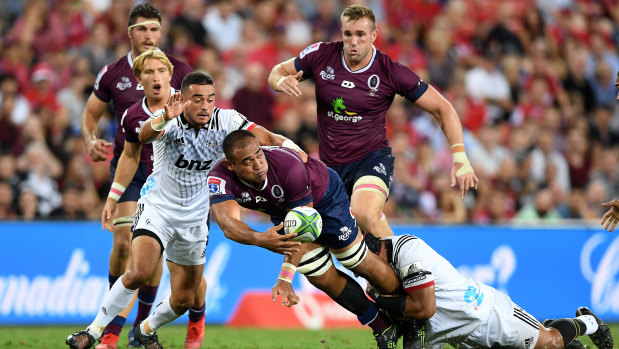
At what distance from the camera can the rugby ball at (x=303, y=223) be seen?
22.1 feet

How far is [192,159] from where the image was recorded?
7.95 meters

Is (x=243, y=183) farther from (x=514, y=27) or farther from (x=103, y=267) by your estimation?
(x=514, y=27)

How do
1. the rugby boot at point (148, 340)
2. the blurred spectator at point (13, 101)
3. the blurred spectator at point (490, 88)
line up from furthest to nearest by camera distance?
the blurred spectator at point (490, 88) < the blurred spectator at point (13, 101) < the rugby boot at point (148, 340)

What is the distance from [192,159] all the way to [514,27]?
38.0 ft

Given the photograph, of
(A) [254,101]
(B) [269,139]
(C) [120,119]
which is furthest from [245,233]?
(A) [254,101]

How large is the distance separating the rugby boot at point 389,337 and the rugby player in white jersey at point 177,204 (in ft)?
5.52

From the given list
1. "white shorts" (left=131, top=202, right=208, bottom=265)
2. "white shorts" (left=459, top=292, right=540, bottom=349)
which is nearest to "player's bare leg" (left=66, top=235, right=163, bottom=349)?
"white shorts" (left=131, top=202, right=208, bottom=265)

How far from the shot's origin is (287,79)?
8.41m

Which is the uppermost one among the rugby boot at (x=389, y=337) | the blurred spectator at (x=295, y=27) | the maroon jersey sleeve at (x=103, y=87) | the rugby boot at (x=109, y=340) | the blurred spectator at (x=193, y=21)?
the blurred spectator at (x=295, y=27)

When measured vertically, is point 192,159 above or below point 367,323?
above

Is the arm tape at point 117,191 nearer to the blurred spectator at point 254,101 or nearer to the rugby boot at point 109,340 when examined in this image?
the rugby boot at point 109,340

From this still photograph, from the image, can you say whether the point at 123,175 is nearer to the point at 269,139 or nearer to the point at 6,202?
the point at 269,139

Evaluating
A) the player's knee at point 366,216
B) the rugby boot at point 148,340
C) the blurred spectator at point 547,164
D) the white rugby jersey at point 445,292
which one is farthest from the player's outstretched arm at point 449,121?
the blurred spectator at point 547,164

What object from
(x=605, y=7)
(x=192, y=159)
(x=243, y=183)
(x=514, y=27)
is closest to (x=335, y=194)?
(x=243, y=183)
